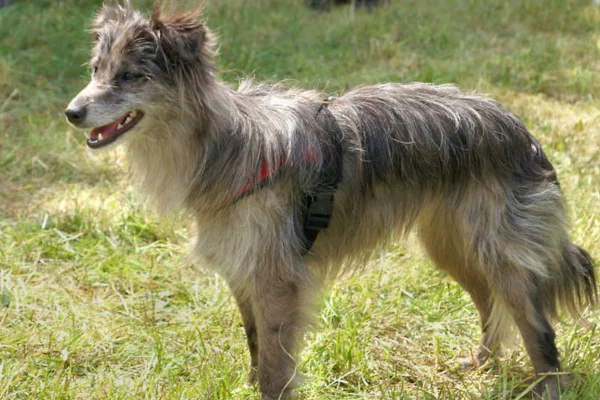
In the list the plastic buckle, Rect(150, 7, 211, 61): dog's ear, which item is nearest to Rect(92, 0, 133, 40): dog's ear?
Rect(150, 7, 211, 61): dog's ear

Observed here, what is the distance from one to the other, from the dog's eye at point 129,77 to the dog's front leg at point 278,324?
0.96 metres

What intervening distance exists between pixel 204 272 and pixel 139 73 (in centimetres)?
185

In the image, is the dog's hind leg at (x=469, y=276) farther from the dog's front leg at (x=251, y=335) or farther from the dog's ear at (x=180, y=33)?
the dog's ear at (x=180, y=33)

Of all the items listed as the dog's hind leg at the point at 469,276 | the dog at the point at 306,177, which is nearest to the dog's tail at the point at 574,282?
the dog at the point at 306,177

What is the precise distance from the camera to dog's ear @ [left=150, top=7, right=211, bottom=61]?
2936 millimetres

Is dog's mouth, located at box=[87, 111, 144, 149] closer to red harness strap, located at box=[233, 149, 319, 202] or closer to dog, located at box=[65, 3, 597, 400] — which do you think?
dog, located at box=[65, 3, 597, 400]

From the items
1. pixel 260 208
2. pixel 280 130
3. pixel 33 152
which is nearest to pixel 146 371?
pixel 260 208

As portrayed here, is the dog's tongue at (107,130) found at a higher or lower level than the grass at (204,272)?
higher

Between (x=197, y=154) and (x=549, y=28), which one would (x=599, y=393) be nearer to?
(x=197, y=154)

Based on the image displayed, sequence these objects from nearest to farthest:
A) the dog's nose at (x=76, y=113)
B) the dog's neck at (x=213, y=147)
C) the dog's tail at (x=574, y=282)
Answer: the dog's nose at (x=76, y=113), the dog's neck at (x=213, y=147), the dog's tail at (x=574, y=282)

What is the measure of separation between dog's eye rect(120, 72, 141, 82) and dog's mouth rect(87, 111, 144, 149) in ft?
0.43

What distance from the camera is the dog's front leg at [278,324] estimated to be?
3.19 meters

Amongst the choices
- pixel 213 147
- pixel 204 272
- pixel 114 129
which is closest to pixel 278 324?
pixel 213 147

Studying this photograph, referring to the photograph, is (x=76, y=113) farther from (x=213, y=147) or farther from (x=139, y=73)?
(x=213, y=147)
